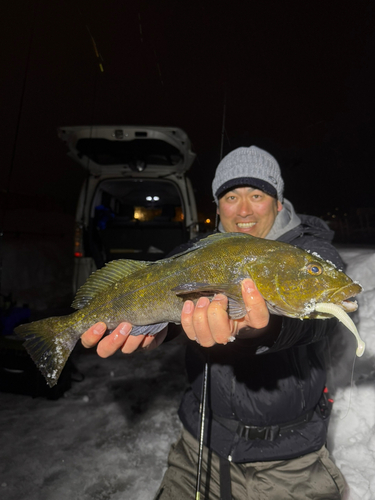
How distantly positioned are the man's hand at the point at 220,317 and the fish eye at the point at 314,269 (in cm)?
34

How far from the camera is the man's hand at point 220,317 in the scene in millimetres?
1496

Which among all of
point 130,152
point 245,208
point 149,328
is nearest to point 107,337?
point 149,328

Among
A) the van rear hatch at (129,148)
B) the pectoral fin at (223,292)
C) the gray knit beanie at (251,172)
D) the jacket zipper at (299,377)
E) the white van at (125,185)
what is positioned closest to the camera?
the pectoral fin at (223,292)

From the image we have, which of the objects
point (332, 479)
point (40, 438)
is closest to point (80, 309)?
point (40, 438)

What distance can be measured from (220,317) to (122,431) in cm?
265

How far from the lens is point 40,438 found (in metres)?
3.02

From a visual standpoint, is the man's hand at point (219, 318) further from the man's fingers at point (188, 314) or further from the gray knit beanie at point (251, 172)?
the gray knit beanie at point (251, 172)

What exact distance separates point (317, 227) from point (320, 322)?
1044 millimetres

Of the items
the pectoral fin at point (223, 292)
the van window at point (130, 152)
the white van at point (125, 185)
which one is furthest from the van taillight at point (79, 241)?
the pectoral fin at point (223, 292)

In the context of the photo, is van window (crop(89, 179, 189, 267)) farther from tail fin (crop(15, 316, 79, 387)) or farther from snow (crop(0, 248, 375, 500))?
tail fin (crop(15, 316, 79, 387))

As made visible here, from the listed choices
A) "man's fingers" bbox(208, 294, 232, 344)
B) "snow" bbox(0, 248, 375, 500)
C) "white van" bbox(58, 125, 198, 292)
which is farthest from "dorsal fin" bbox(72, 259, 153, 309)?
"white van" bbox(58, 125, 198, 292)

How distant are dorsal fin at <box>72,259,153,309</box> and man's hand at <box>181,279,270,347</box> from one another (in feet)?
2.05

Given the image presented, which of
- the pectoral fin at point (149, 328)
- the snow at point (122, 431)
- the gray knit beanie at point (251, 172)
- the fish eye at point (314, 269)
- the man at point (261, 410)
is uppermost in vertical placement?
the gray knit beanie at point (251, 172)

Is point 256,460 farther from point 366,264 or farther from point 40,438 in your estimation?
point 366,264
